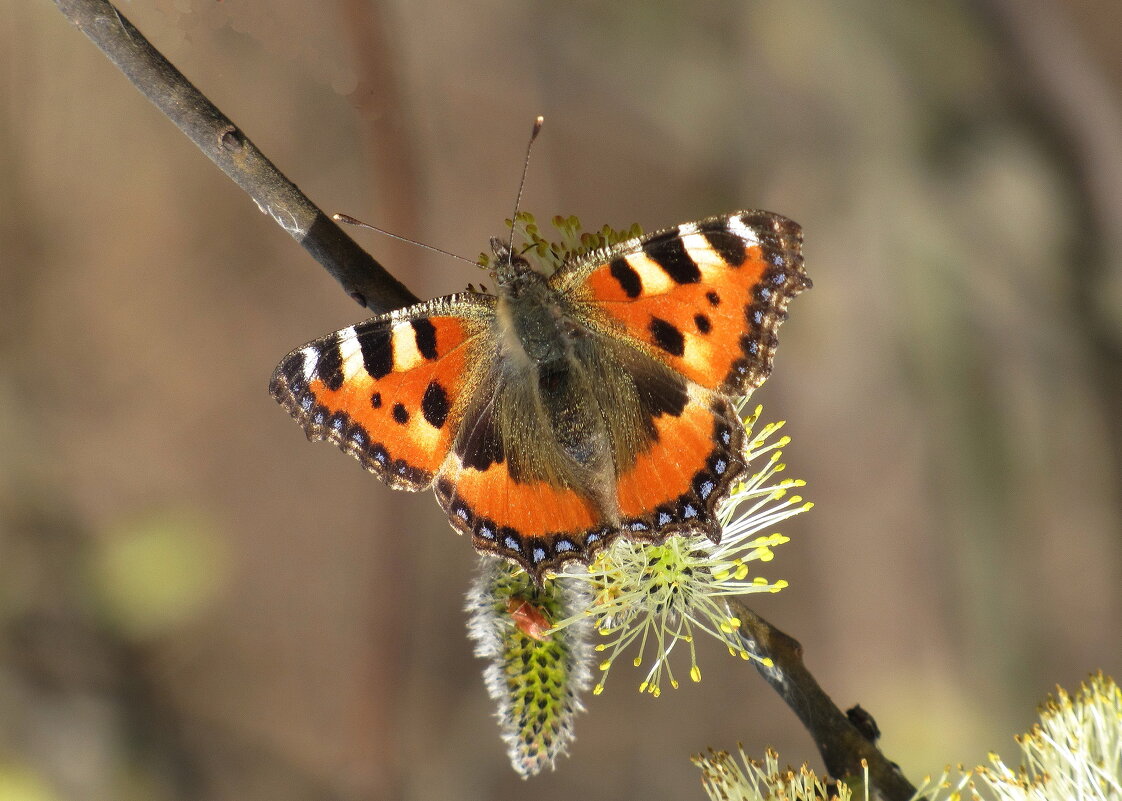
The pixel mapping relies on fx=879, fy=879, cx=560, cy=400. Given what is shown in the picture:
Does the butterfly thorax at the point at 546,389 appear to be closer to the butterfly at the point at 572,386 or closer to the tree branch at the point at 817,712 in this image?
the butterfly at the point at 572,386

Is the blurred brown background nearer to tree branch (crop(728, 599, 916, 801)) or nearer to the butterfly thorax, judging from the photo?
the butterfly thorax

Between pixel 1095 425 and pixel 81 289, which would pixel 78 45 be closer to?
pixel 81 289

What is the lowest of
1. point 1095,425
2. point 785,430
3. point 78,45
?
point 1095,425

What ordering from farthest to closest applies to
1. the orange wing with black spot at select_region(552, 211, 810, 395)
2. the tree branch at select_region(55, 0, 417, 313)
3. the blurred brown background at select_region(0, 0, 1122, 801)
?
the blurred brown background at select_region(0, 0, 1122, 801), the orange wing with black spot at select_region(552, 211, 810, 395), the tree branch at select_region(55, 0, 417, 313)

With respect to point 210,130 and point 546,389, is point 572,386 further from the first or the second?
point 210,130

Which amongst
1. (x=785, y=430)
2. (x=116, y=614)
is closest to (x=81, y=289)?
(x=116, y=614)

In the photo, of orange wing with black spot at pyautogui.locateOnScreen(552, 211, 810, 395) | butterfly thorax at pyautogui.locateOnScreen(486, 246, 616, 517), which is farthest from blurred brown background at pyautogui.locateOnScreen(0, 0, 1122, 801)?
orange wing with black spot at pyautogui.locateOnScreen(552, 211, 810, 395)

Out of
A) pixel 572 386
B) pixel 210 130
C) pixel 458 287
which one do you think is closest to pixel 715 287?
pixel 572 386
